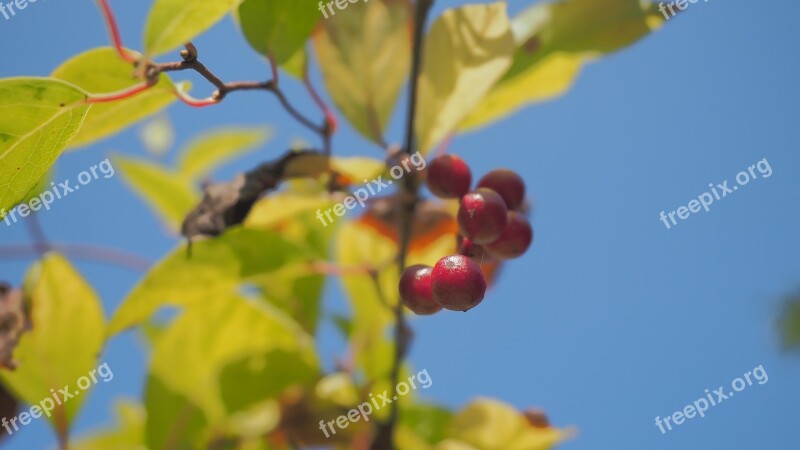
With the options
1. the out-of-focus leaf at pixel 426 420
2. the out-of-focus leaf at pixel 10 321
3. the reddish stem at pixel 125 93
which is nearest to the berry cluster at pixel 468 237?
the reddish stem at pixel 125 93

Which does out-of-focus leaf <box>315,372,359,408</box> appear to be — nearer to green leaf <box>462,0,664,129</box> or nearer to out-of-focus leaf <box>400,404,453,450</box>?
out-of-focus leaf <box>400,404,453,450</box>

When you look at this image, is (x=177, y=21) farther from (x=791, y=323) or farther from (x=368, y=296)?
(x=791, y=323)

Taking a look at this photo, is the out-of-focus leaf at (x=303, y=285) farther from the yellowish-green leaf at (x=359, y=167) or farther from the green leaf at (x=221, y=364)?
the yellowish-green leaf at (x=359, y=167)

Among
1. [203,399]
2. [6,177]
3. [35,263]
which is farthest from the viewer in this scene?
[203,399]

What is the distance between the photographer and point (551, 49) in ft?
4.27

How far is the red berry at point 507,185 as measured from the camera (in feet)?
3.38

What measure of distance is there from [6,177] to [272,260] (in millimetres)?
492

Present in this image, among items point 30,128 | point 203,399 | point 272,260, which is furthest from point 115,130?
point 203,399

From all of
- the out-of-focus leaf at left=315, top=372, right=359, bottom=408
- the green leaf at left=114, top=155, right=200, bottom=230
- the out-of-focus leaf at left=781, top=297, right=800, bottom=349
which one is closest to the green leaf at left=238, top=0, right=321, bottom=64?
the out-of-focus leaf at left=315, top=372, right=359, bottom=408

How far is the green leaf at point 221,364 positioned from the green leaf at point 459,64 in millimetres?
576

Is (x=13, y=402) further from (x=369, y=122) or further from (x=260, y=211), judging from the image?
(x=369, y=122)

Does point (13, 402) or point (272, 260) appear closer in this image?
point (272, 260)

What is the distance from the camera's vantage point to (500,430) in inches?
56.9

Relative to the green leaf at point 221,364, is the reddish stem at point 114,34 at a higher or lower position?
higher
